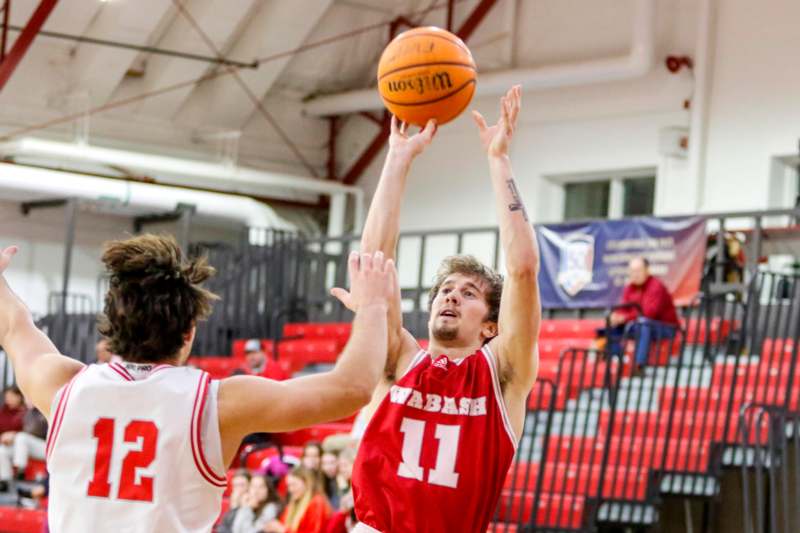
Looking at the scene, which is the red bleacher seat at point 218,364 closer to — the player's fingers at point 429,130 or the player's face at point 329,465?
the player's face at point 329,465

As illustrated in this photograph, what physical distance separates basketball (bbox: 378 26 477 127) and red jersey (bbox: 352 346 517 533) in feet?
3.02

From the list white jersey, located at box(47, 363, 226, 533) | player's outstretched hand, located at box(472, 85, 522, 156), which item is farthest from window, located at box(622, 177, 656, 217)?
white jersey, located at box(47, 363, 226, 533)

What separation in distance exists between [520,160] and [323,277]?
3.56 metres

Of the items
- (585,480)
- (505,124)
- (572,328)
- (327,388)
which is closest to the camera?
(327,388)

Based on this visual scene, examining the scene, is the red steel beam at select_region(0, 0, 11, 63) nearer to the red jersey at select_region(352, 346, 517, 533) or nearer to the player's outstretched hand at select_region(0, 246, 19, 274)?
the red jersey at select_region(352, 346, 517, 533)

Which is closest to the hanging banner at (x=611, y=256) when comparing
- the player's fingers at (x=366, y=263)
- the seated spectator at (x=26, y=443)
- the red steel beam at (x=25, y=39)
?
the seated spectator at (x=26, y=443)

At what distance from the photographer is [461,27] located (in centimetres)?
1992

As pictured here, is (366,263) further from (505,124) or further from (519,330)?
(505,124)

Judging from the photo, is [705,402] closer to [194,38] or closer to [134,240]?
[134,240]

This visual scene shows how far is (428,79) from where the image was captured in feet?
17.3

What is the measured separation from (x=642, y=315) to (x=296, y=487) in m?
3.58

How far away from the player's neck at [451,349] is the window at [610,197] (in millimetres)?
13251

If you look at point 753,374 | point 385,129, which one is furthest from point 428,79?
point 385,129

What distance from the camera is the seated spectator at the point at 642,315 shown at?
39.2 ft
